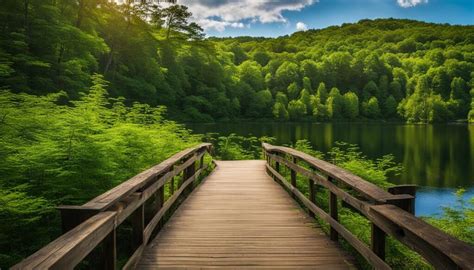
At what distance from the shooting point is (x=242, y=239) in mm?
4828

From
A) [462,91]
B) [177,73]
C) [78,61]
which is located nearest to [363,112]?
[462,91]

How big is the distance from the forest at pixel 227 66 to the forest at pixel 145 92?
0.17 metres

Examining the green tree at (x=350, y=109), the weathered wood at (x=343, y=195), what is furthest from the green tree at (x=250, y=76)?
the weathered wood at (x=343, y=195)

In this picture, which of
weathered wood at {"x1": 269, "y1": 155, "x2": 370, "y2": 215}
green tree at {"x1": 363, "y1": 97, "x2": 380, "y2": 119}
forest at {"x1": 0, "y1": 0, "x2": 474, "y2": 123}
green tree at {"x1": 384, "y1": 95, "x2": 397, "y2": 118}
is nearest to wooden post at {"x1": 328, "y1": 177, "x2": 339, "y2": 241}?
weathered wood at {"x1": 269, "y1": 155, "x2": 370, "y2": 215}

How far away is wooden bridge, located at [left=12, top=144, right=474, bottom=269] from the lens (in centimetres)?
234

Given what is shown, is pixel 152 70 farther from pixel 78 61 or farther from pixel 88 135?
pixel 88 135

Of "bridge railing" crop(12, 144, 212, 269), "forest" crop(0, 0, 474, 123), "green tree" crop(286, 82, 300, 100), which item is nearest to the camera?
"bridge railing" crop(12, 144, 212, 269)

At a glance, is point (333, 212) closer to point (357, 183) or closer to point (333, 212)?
point (333, 212)

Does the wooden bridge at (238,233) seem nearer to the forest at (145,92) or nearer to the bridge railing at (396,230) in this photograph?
the bridge railing at (396,230)

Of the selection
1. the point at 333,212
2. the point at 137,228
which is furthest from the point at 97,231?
the point at 333,212

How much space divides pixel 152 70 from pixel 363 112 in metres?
71.7

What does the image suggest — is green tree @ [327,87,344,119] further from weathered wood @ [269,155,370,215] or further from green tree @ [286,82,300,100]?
weathered wood @ [269,155,370,215]

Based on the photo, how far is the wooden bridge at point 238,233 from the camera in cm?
234

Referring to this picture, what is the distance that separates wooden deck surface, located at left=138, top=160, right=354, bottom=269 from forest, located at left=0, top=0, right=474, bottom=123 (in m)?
6.21
